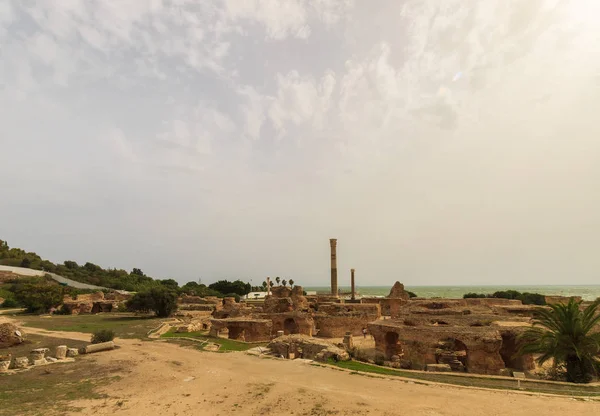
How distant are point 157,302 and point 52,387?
2914 centimetres

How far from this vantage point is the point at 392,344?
72.3 ft

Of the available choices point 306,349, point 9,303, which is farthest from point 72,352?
point 9,303

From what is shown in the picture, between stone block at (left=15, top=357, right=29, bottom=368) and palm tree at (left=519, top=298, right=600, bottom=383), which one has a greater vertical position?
palm tree at (left=519, top=298, right=600, bottom=383)

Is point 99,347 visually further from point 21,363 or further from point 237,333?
point 237,333

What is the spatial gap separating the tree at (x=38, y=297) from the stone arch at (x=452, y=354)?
154 ft

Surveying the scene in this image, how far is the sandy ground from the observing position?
36.1ft

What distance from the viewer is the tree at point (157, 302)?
137ft

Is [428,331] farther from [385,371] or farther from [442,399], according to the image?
[442,399]

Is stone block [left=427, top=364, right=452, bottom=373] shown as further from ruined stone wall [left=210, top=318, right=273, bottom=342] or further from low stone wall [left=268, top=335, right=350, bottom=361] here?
ruined stone wall [left=210, top=318, right=273, bottom=342]

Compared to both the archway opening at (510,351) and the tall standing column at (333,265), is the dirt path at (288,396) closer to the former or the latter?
the archway opening at (510,351)

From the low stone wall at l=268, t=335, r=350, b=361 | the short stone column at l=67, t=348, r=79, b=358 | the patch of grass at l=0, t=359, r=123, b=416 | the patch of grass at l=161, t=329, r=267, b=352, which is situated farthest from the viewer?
the patch of grass at l=161, t=329, r=267, b=352

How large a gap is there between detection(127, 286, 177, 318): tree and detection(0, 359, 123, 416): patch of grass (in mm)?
24639

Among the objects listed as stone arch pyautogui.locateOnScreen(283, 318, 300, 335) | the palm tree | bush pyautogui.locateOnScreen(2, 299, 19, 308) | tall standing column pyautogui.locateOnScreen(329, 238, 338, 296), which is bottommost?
bush pyautogui.locateOnScreen(2, 299, 19, 308)

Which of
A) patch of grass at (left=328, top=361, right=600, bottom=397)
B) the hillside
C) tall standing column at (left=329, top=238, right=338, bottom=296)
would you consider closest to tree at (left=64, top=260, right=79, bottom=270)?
the hillside
